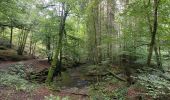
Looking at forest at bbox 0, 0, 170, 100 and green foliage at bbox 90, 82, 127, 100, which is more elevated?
forest at bbox 0, 0, 170, 100

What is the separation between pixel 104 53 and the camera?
63.5 feet

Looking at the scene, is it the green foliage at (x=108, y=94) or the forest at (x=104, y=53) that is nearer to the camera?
the forest at (x=104, y=53)

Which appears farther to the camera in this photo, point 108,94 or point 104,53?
point 104,53

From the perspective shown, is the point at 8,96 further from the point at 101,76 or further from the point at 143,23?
the point at 143,23

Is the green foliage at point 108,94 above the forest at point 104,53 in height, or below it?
below

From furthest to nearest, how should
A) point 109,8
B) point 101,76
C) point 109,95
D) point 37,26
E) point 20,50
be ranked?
point 20,50 < point 37,26 < point 109,8 < point 101,76 < point 109,95

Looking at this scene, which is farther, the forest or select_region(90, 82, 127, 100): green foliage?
select_region(90, 82, 127, 100): green foliage

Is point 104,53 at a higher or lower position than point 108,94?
higher

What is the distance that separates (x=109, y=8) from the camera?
17781 millimetres

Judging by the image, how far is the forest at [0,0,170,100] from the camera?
10.0 meters

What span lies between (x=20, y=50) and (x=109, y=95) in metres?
17.3

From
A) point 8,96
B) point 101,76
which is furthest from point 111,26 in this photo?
point 8,96

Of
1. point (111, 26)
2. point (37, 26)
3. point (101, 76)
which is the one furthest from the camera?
point (37, 26)

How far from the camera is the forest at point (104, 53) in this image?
10023 mm
